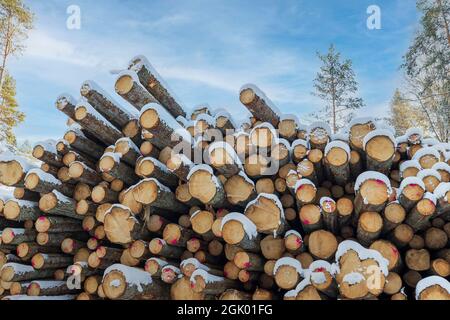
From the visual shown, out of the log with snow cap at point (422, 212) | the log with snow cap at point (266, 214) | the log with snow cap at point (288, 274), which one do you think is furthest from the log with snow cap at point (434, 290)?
the log with snow cap at point (266, 214)

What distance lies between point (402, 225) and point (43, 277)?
9.84ft

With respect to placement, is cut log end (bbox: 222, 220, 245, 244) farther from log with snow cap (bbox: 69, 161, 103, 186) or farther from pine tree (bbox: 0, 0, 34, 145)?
pine tree (bbox: 0, 0, 34, 145)

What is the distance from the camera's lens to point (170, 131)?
2.75 metres

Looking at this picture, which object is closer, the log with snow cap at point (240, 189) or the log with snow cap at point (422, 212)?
the log with snow cap at point (422, 212)

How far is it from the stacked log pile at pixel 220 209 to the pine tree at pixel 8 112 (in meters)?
14.9

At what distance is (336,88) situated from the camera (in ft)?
61.1

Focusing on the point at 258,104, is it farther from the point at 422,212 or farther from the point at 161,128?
the point at 422,212

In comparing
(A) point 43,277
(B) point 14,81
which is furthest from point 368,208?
(B) point 14,81

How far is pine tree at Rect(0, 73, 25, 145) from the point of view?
15.9m

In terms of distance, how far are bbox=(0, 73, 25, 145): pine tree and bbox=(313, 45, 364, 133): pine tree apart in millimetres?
14922

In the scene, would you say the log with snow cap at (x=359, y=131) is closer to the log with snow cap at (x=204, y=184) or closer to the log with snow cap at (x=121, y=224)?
the log with snow cap at (x=204, y=184)

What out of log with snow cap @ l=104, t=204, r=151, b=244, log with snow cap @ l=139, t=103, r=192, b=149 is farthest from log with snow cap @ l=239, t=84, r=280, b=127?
log with snow cap @ l=104, t=204, r=151, b=244

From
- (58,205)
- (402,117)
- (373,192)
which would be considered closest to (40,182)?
(58,205)

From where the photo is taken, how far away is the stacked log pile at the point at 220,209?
221 cm
